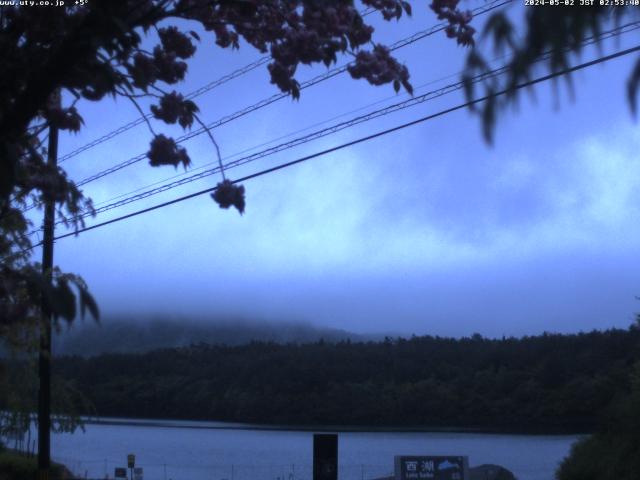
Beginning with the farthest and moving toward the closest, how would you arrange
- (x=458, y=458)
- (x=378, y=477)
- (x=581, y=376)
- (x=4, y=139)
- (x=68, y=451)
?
1. (x=68, y=451)
2. (x=581, y=376)
3. (x=378, y=477)
4. (x=458, y=458)
5. (x=4, y=139)

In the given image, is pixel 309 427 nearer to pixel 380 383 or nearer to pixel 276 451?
pixel 276 451

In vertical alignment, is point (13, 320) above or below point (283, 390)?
above

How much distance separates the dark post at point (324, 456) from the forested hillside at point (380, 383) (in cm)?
1221

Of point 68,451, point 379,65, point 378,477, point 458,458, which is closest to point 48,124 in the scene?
point 379,65

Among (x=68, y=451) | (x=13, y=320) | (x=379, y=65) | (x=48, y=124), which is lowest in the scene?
(x=68, y=451)

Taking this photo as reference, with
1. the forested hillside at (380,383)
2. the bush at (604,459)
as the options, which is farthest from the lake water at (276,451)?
the bush at (604,459)

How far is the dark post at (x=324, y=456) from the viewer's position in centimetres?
1664

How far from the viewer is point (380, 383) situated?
32.2 meters

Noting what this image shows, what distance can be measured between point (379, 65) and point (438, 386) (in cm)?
2341

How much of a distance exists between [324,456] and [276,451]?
12917 millimetres

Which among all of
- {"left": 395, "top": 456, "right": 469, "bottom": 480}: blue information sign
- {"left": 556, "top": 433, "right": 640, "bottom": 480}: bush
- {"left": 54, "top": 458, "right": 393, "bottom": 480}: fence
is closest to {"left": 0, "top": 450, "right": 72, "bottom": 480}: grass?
{"left": 54, "top": 458, "right": 393, "bottom": 480}: fence

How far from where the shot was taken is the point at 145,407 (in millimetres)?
31203

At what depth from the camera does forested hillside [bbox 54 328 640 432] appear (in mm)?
28547

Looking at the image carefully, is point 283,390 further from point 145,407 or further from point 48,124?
point 48,124
